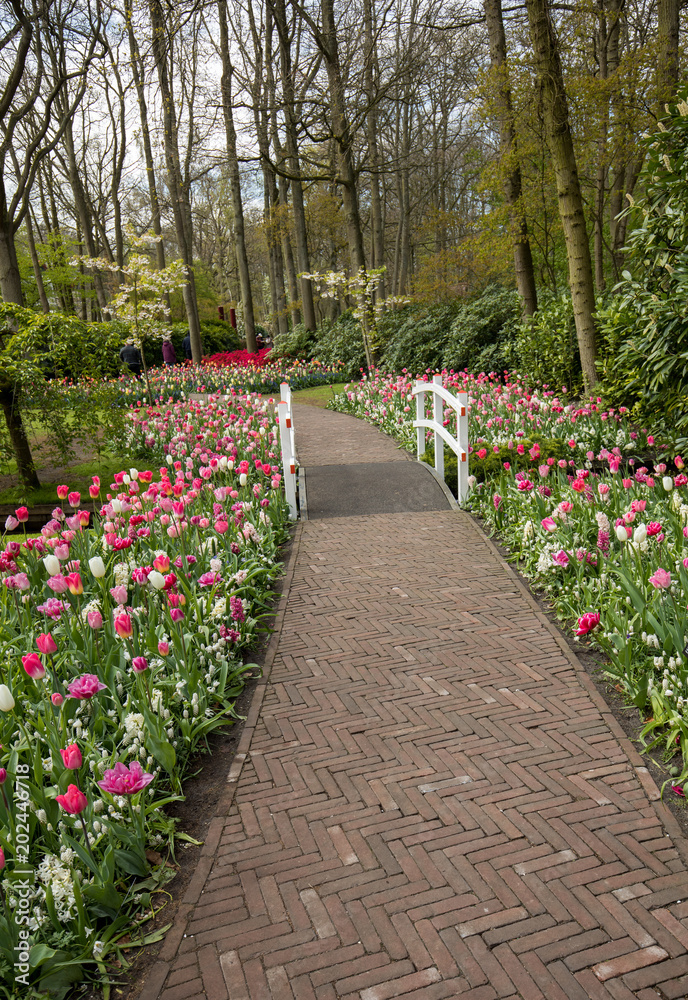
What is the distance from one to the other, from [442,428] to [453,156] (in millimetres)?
21039

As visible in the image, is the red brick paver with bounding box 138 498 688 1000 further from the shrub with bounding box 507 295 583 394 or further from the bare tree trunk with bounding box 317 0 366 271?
the bare tree trunk with bounding box 317 0 366 271

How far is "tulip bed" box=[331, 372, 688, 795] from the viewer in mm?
3488

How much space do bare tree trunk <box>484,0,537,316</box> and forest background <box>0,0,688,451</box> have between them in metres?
0.04

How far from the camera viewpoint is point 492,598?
511 centimetres

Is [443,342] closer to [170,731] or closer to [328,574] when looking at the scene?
[328,574]

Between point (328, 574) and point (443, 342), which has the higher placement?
point (443, 342)

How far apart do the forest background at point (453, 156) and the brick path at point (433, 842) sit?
4019 mm

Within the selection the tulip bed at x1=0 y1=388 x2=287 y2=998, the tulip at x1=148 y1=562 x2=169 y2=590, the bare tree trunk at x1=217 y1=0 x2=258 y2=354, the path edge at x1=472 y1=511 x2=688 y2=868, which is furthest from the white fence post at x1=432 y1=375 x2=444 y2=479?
the bare tree trunk at x1=217 y1=0 x2=258 y2=354

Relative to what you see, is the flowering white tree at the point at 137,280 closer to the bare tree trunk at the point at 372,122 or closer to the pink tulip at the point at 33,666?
the bare tree trunk at the point at 372,122

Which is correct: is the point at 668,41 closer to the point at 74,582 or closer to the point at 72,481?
the point at 72,481

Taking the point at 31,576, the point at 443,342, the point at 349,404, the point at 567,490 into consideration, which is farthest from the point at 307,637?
the point at 443,342

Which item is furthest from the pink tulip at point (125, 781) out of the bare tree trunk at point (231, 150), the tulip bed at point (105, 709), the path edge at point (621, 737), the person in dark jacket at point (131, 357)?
the person in dark jacket at point (131, 357)

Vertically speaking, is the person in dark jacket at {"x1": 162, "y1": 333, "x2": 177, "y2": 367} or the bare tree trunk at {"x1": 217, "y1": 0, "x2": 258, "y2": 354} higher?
the bare tree trunk at {"x1": 217, "y1": 0, "x2": 258, "y2": 354}

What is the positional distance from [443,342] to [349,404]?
12.8 ft
